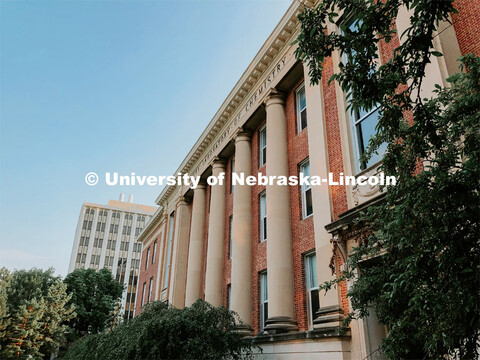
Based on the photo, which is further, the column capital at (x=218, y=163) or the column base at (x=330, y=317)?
the column capital at (x=218, y=163)

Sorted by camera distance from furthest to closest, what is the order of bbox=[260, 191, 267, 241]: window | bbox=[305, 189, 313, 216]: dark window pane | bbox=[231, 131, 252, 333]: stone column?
bbox=[260, 191, 267, 241]: window < bbox=[231, 131, 252, 333]: stone column < bbox=[305, 189, 313, 216]: dark window pane

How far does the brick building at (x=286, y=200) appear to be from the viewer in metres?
10.2

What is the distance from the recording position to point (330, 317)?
1025cm

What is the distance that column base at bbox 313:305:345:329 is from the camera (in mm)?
10078

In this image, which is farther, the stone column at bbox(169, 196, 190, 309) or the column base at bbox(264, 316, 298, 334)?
the stone column at bbox(169, 196, 190, 309)

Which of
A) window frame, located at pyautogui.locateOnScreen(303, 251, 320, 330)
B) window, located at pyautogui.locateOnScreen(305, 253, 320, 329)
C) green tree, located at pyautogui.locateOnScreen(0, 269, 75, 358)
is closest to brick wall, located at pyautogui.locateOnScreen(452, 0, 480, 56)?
window frame, located at pyautogui.locateOnScreen(303, 251, 320, 330)

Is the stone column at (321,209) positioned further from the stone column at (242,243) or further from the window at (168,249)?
the window at (168,249)

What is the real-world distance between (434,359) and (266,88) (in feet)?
47.8

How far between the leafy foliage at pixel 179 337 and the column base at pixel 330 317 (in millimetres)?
2519

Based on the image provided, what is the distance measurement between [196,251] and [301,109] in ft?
37.5

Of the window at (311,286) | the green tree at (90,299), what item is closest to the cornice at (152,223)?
the green tree at (90,299)

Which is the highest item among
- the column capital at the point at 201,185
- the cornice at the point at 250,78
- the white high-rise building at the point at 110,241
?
the white high-rise building at the point at 110,241

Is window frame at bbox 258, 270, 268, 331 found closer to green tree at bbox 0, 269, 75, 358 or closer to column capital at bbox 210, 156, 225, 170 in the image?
column capital at bbox 210, 156, 225, 170

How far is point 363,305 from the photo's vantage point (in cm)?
627
